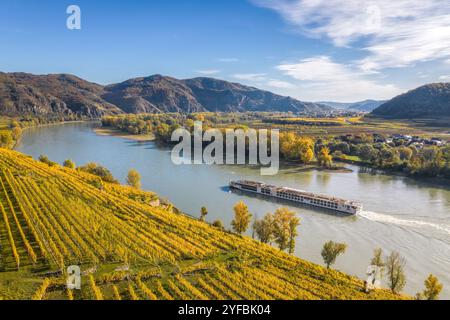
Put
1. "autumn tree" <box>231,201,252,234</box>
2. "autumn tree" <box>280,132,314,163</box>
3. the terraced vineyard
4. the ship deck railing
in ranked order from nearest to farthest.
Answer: the terraced vineyard
"autumn tree" <box>231,201,252,234</box>
the ship deck railing
"autumn tree" <box>280,132,314,163</box>

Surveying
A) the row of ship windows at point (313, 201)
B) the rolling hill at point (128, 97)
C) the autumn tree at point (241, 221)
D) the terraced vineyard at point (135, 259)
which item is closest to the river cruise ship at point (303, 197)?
the row of ship windows at point (313, 201)

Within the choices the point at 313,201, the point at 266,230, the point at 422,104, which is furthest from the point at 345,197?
the point at 422,104

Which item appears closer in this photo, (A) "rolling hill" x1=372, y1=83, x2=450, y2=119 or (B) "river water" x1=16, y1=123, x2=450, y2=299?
(B) "river water" x1=16, y1=123, x2=450, y2=299

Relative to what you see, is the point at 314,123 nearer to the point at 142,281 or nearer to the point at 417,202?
the point at 417,202

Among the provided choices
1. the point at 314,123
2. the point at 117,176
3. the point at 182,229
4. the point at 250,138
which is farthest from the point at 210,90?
the point at 182,229

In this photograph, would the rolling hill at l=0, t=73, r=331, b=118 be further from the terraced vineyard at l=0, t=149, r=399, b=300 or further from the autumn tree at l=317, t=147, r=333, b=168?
the terraced vineyard at l=0, t=149, r=399, b=300

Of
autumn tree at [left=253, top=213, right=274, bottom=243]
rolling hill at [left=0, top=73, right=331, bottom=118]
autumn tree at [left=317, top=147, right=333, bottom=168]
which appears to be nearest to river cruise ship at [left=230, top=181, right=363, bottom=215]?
autumn tree at [left=253, top=213, right=274, bottom=243]

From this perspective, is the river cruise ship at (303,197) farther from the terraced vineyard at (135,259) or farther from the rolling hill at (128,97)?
the rolling hill at (128,97)
